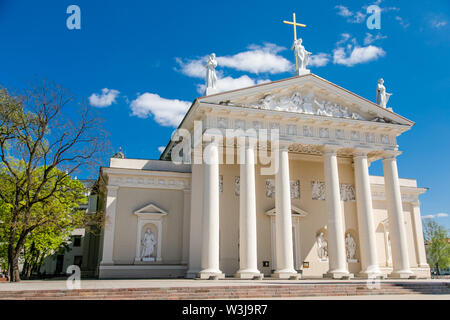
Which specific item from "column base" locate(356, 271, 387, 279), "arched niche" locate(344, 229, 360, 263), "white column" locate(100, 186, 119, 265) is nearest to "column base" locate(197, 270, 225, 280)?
"white column" locate(100, 186, 119, 265)

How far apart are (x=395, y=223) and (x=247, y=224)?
1000 centimetres

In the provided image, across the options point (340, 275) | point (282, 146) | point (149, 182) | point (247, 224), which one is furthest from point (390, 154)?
point (149, 182)

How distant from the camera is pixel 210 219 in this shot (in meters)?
20.6

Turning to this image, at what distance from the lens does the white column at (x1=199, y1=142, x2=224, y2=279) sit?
20109 mm

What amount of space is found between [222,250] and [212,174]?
5709 mm

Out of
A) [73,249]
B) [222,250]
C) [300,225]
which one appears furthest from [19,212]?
[73,249]

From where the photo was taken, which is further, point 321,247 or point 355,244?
point 355,244

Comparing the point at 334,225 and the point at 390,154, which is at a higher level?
the point at 390,154

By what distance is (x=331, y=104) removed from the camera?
24.8m

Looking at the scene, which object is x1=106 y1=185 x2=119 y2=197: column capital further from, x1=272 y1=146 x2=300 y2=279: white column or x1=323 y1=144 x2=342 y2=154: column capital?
x1=323 y1=144 x2=342 y2=154: column capital

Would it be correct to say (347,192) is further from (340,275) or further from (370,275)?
(340,275)

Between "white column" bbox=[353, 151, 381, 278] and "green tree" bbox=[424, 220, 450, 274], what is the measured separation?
41.8 metres

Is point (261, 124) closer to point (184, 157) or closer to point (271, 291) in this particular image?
point (184, 157)

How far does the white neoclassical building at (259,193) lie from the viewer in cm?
2156
